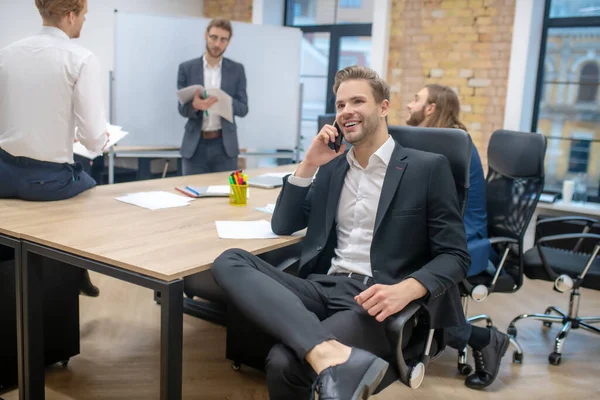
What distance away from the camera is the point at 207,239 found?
201cm

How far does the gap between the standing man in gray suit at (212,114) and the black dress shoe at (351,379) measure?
2619 mm

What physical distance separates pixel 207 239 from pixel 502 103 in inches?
136

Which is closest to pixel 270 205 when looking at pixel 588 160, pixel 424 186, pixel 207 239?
pixel 207 239

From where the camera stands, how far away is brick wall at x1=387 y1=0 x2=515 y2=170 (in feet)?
15.5

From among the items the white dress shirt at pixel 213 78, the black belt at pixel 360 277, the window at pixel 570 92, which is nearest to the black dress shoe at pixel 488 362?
the black belt at pixel 360 277

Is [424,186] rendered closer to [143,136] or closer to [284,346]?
[284,346]

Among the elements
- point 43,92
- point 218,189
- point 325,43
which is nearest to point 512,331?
point 218,189

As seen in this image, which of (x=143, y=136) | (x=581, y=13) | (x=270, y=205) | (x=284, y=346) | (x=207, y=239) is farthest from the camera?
(x=143, y=136)

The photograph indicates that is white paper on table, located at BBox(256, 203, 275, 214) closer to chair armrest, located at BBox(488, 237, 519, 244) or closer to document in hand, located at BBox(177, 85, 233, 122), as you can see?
chair armrest, located at BBox(488, 237, 519, 244)

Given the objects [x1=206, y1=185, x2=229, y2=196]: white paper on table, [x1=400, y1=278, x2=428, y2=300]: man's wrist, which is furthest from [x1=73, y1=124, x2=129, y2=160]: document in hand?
[x1=400, y1=278, x2=428, y2=300]: man's wrist

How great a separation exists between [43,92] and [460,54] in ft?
11.5

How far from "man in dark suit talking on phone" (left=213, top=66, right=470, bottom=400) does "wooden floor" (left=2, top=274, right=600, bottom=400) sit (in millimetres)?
735

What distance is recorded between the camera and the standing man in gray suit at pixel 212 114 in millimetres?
3941

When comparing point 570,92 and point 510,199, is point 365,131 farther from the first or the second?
point 570,92
